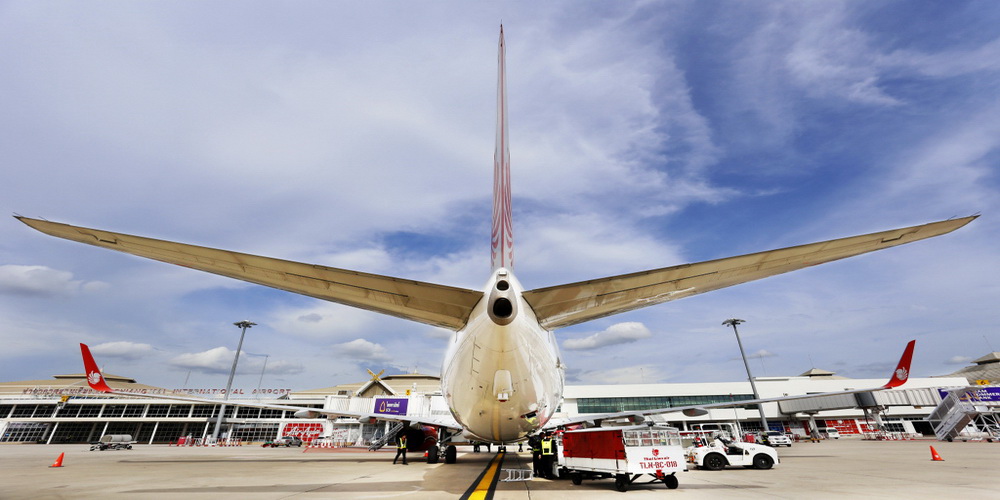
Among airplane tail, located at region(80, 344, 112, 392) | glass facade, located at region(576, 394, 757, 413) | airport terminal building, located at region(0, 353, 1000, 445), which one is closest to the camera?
airplane tail, located at region(80, 344, 112, 392)

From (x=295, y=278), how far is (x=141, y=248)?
1731 mm

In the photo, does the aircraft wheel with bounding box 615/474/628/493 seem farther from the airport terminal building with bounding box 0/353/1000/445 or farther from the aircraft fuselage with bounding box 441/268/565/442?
the airport terminal building with bounding box 0/353/1000/445

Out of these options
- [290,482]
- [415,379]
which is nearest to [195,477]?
[290,482]

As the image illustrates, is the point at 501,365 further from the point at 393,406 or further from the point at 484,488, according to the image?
the point at 393,406

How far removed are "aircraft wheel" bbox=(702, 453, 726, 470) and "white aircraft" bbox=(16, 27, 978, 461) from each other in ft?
32.5

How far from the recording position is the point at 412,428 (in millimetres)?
24219

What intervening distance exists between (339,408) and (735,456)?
42374 mm

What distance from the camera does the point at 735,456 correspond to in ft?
50.0

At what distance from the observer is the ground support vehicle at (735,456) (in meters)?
14.8

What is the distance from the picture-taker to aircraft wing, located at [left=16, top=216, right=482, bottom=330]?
4.71 metres

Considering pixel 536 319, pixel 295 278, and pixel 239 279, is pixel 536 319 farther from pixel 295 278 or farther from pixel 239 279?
pixel 239 279

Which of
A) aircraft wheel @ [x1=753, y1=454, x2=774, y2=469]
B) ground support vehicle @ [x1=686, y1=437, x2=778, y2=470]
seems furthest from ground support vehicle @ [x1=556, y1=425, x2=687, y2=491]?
aircraft wheel @ [x1=753, y1=454, x2=774, y2=469]

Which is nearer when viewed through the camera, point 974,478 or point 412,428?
point 974,478

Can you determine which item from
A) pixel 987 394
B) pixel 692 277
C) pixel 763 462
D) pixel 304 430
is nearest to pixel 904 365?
pixel 763 462
